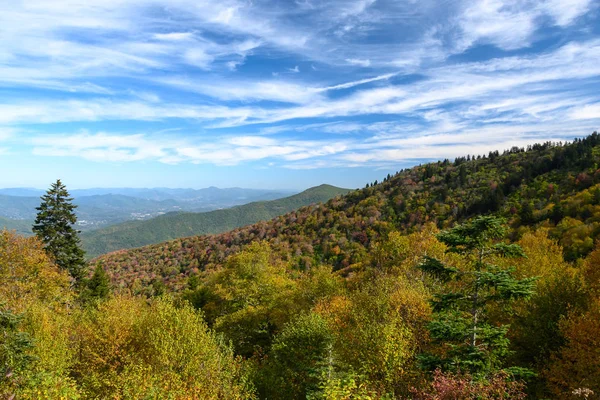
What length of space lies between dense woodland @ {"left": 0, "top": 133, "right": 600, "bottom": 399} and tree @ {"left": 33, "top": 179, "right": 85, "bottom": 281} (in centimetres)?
443

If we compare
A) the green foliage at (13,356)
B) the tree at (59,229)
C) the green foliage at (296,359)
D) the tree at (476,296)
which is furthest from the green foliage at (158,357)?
the tree at (59,229)

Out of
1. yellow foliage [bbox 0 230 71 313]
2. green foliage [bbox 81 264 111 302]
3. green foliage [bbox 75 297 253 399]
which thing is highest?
yellow foliage [bbox 0 230 71 313]

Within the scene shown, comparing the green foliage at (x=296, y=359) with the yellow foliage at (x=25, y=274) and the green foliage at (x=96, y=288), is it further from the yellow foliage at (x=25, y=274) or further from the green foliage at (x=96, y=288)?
the green foliage at (x=96, y=288)

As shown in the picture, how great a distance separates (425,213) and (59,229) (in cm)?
9886

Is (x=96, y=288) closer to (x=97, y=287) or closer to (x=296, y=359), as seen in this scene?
(x=97, y=287)

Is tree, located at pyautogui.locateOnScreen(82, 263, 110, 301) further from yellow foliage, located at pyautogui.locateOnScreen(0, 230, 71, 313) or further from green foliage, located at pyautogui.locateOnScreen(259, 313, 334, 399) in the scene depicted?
green foliage, located at pyautogui.locateOnScreen(259, 313, 334, 399)

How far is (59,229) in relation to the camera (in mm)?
51250

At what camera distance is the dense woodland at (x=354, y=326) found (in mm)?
16625

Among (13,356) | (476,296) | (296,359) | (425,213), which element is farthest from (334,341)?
(425,213)

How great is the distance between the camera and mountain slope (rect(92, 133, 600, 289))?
70.6 meters

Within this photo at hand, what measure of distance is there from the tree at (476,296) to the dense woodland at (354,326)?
0.26 ft

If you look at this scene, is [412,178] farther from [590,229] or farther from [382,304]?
[382,304]

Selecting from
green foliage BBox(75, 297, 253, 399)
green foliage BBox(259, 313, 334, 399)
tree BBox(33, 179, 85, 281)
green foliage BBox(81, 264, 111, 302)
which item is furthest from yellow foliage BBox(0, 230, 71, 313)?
green foliage BBox(259, 313, 334, 399)

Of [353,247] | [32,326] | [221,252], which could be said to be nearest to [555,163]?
[353,247]
